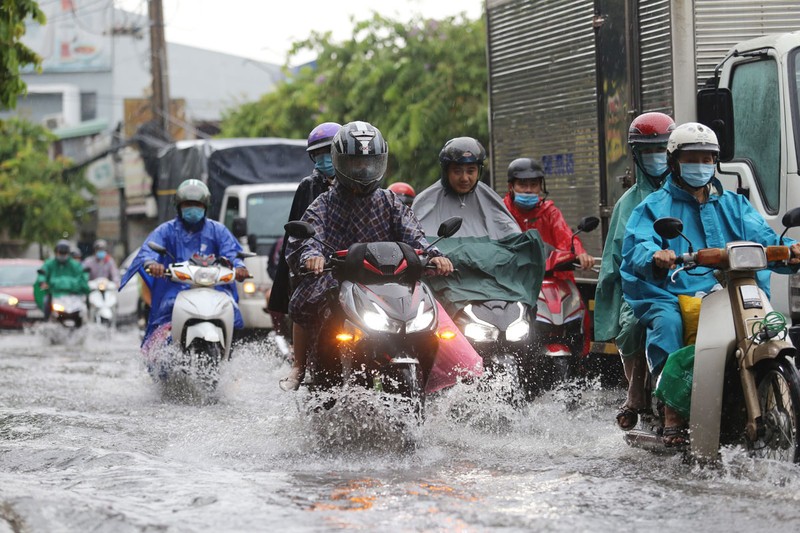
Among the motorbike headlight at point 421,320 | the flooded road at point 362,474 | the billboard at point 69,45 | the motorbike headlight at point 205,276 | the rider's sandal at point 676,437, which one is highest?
the billboard at point 69,45

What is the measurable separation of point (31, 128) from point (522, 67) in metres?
39.1

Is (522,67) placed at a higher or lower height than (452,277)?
higher

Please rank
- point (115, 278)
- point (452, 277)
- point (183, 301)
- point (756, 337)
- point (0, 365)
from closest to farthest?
point (756, 337) → point (452, 277) → point (183, 301) → point (0, 365) → point (115, 278)

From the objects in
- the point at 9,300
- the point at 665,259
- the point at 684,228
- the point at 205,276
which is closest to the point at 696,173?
the point at 684,228

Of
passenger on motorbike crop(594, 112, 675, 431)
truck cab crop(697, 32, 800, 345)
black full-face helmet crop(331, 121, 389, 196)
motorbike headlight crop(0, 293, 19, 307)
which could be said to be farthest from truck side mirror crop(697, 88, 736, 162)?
motorbike headlight crop(0, 293, 19, 307)

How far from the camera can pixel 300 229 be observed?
727 centimetres

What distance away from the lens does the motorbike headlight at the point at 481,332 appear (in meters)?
8.62

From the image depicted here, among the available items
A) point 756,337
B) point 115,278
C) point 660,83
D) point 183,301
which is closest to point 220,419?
point 183,301

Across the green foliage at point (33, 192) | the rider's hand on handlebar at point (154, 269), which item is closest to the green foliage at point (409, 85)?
the rider's hand on handlebar at point (154, 269)

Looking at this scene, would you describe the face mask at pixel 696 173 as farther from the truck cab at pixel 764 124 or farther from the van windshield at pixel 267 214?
the van windshield at pixel 267 214

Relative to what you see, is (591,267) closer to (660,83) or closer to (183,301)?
(660,83)

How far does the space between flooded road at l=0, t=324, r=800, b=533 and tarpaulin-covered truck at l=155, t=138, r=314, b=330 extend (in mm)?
7201

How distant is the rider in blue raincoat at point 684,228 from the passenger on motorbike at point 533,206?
299cm

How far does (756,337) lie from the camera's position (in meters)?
6.17
